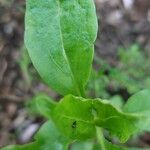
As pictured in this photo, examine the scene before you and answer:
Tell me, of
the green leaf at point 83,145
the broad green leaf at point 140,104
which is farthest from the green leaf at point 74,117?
the green leaf at point 83,145

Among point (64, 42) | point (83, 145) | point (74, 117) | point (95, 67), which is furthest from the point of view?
point (95, 67)

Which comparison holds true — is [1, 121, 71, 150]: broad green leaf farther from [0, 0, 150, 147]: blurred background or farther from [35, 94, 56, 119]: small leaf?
[0, 0, 150, 147]: blurred background

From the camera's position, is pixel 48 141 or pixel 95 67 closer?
pixel 48 141

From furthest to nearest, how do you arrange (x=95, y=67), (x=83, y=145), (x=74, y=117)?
(x=95, y=67)
(x=83, y=145)
(x=74, y=117)

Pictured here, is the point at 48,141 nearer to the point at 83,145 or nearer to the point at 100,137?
the point at 100,137

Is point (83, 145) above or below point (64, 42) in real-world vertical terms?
below

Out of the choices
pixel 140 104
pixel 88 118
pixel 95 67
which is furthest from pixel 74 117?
pixel 95 67

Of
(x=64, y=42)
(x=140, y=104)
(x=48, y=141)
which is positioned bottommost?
(x=48, y=141)

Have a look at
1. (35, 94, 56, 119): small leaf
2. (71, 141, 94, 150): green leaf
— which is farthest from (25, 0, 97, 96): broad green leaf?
(71, 141, 94, 150): green leaf
